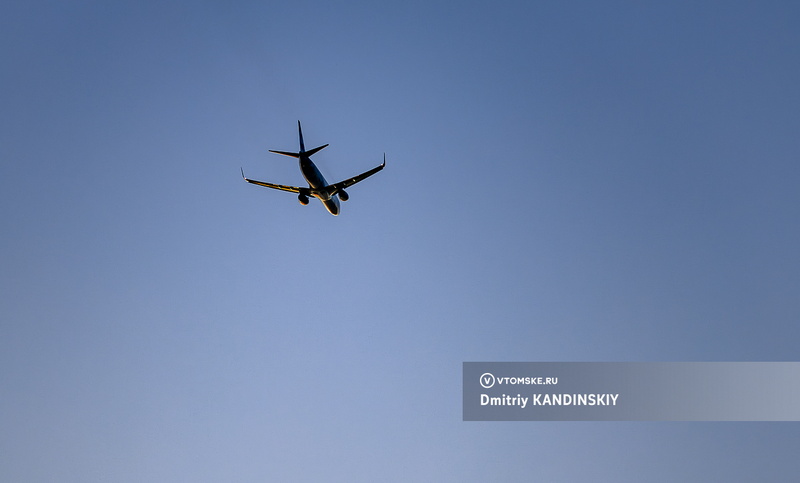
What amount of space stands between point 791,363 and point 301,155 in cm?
4609

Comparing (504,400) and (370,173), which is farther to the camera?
(370,173)

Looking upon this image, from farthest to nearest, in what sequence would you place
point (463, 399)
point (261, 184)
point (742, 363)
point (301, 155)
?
point (261, 184)
point (301, 155)
point (463, 399)
point (742, 363)

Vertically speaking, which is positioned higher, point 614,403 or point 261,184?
point 261,184

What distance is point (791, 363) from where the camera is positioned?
4972cm

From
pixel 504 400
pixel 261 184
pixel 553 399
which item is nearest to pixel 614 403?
pixel 553 399

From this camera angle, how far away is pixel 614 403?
4969 cm

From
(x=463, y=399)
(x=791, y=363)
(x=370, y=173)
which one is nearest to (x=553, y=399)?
(x=463, y=399)

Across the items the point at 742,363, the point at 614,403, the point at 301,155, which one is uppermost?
the point at 301,155

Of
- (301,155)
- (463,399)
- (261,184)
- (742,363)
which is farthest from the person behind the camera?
(261,184)

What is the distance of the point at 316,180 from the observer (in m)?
62.6

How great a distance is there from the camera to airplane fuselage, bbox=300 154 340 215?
6053 centimetres

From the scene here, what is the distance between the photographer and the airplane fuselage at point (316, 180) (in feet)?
199

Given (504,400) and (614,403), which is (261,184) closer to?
(504,400)

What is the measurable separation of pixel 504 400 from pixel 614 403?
8.94m
